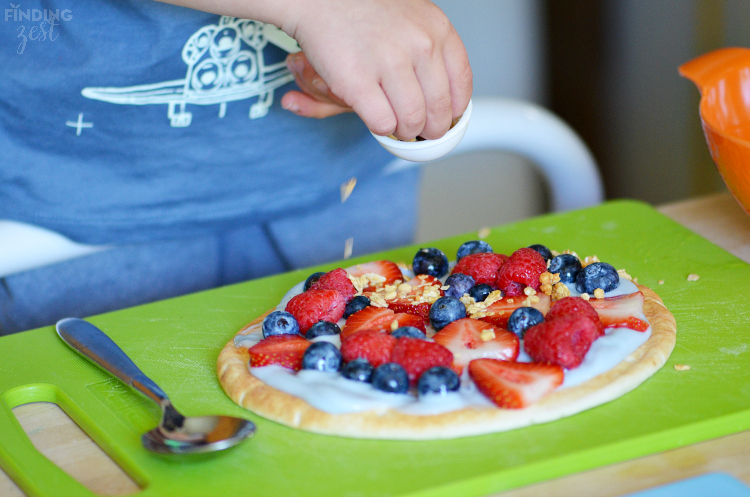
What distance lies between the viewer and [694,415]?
99cm

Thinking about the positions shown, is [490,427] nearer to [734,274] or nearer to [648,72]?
[734,274]

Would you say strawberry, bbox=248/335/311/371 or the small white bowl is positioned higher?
the small white bowl

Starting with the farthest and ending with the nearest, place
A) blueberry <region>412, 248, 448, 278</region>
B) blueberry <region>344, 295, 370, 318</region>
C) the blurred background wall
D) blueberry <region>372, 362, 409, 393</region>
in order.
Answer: the blurred background wall → blueberry <region>412, 248, 448, 278</region> → blueberry <region>344, 295, 370, 318</region> → blueberry <region>372, 362, 409, 393</region>

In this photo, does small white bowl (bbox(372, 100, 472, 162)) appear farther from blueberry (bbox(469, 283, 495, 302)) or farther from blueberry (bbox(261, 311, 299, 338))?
blueberry (bbox(261, 311, 299, 338))

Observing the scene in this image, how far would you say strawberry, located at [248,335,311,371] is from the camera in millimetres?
1134

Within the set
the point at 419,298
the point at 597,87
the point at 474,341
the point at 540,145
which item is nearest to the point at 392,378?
the point at 474,341

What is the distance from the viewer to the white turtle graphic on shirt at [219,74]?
162 cm

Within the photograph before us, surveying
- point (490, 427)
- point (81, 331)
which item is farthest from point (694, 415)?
point (81, 331)

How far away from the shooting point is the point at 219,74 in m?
1.68

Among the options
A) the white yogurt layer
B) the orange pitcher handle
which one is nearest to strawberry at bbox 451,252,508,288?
the white yogurt layer

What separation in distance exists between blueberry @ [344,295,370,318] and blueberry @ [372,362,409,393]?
8.3 inches

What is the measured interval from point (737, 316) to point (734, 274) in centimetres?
18

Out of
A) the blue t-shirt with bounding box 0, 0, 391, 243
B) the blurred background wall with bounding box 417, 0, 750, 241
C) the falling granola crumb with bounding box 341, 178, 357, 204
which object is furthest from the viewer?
the blurred background wall with bounding box 417, 0, 750, 241

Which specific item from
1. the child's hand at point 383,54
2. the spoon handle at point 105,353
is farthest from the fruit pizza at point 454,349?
the child's hand at point 383,54
